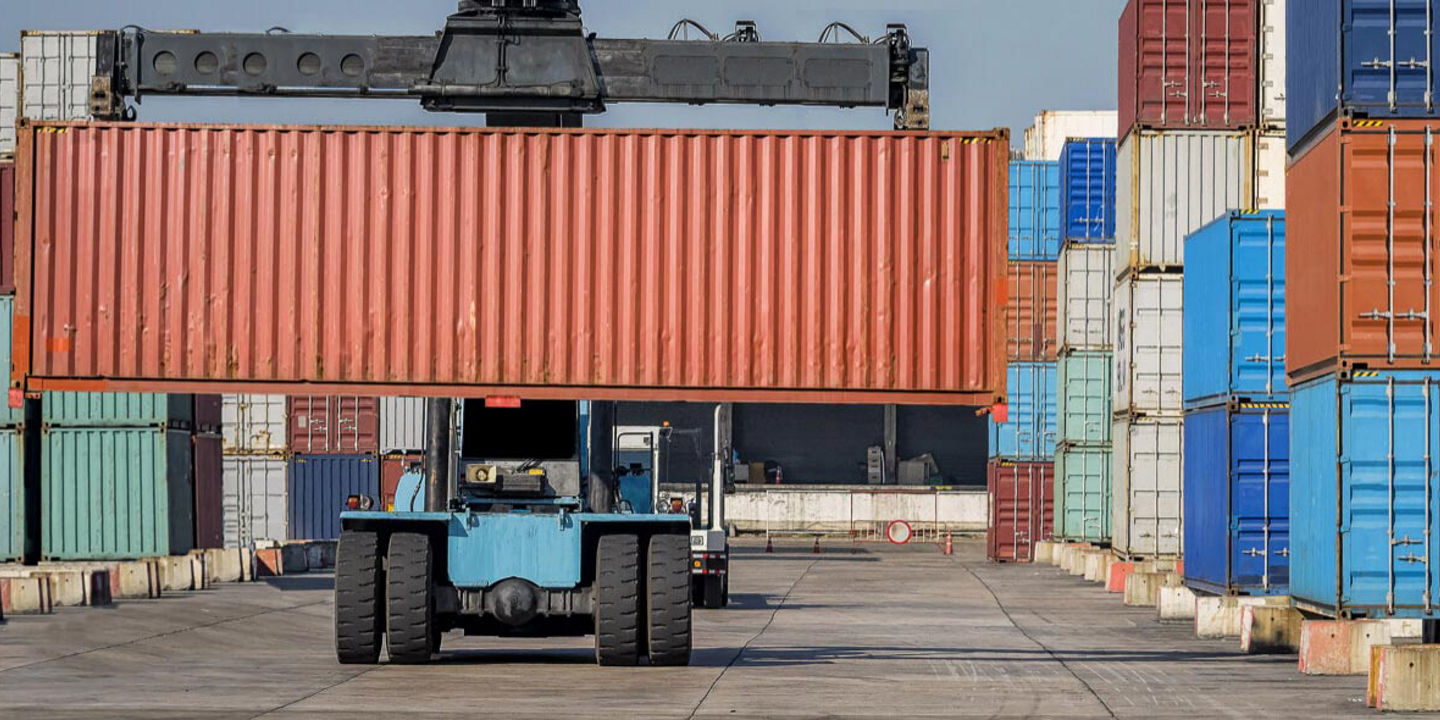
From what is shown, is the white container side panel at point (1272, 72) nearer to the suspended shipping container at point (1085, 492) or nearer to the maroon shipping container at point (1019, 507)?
the suspended shipping container at point (1085, 492)

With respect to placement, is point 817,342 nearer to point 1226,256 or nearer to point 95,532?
point 1226,256

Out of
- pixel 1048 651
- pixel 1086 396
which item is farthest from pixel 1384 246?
pixel 1086 396

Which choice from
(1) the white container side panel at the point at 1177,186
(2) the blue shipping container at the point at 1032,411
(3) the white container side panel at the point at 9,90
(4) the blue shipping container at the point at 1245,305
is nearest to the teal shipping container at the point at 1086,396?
(2) the blue shipping container at the point at 1032,411

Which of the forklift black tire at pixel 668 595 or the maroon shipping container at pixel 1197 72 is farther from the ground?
the maroon shipping container at pixel 1197 72

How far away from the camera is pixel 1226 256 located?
26844mm

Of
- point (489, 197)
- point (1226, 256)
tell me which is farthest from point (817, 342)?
point (1226, 256)

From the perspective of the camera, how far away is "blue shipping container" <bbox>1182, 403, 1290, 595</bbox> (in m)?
27.0

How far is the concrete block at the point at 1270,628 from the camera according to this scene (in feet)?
79.7

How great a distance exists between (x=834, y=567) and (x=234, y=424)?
55.8 feet

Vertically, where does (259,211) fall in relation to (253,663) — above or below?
above

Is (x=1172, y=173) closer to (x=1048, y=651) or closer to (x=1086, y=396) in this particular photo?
(x=1086, y=396)

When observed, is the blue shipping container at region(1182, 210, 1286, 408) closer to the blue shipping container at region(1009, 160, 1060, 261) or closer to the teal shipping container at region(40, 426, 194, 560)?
the teal shipping container at region(40, 426, 194, 560)

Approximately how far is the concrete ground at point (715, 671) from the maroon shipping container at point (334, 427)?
970 inches

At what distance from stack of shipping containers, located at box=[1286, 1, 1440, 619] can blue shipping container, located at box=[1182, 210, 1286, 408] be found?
18.2ft
